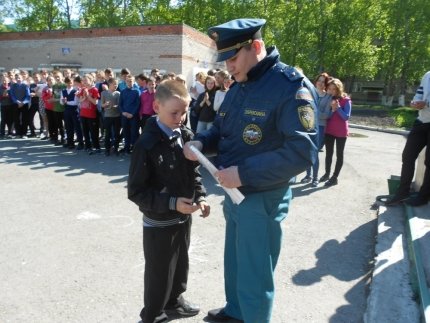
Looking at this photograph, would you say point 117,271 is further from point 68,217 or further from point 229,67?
point 229,67

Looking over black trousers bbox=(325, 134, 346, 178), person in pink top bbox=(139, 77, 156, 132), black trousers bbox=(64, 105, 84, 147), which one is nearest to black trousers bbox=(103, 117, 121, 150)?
person in pink top bbox=(139, 77, 156, 132)

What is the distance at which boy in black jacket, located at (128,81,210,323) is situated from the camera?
243cm

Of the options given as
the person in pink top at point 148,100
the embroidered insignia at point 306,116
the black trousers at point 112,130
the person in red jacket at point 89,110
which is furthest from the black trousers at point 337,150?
the person in red jacket at point 89,110

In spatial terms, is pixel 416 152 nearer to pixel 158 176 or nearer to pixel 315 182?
pixel 315 182

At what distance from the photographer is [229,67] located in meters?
2.23

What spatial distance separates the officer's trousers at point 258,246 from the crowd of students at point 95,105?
16.6 feet

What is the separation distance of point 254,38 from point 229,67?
8.3 inches

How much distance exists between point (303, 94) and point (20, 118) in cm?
1100

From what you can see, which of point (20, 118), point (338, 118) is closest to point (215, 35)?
point (338, 118)

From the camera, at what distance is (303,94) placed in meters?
2.08

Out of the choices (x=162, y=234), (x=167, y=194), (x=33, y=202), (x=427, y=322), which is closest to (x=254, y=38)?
(x=167, y=194)

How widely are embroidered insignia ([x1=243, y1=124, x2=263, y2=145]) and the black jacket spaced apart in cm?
52

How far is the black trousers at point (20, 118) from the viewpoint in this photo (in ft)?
35.9

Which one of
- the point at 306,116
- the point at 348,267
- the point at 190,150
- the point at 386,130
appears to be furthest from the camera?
the point at 386,130
